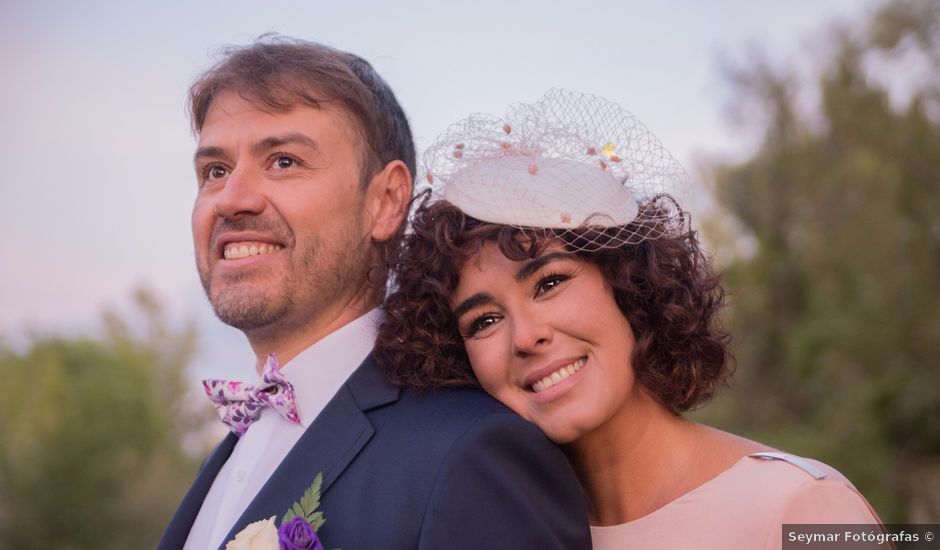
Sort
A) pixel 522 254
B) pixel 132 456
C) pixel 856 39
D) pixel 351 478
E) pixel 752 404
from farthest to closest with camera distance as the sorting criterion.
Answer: pixel 132 456 → pixel 752 404 → pixel 856 39 → pixel 522 254 → pixel 351 478

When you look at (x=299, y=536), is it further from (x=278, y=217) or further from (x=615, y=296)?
(x=615, y=296)

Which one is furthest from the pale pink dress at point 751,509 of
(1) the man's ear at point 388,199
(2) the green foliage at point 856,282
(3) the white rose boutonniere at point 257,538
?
(2) the green foliage at point 856,282

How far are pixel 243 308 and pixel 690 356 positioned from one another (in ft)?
5.13

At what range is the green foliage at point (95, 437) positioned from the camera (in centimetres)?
3212

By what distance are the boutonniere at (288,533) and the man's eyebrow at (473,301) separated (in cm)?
77

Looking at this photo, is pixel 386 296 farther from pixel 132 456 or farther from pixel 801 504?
pixel 132 456

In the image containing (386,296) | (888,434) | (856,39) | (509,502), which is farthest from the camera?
(856,39)

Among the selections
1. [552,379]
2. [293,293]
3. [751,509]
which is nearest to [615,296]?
[552,379]

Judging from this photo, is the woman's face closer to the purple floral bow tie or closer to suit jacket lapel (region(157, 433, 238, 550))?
the purple floral bow tie

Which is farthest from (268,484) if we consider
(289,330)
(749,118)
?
(749,118)

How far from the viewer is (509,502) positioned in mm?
2623

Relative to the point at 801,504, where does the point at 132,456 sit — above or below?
below

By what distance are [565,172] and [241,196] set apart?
1112 millimetres

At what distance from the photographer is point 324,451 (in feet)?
9.46
